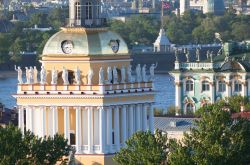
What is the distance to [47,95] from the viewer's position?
4669 cm

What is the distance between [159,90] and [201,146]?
33237 millimetres

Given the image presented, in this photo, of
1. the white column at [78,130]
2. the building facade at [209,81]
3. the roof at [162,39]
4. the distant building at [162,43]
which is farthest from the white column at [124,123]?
the roof at [162,39]

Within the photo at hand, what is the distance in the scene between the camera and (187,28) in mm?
175000

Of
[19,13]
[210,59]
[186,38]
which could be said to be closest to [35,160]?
[210,59]

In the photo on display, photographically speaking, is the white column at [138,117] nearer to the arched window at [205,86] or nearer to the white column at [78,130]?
the white column at [78,130]

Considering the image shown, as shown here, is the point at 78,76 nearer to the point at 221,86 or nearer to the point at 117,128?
the point at 117,128

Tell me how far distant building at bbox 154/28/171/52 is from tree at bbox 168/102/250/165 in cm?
10877

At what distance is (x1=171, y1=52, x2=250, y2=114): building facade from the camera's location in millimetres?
81188

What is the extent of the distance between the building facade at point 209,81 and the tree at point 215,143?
33.0 meters

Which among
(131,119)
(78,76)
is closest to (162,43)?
(131,119)

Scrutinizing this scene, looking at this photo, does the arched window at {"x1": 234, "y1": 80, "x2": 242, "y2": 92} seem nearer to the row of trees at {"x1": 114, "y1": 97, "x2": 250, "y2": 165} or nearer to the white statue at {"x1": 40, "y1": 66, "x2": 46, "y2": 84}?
the row of trees at {"x1": 114, "y1": 97, "x2": 250, "y2": 165}

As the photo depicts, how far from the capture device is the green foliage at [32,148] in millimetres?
45188

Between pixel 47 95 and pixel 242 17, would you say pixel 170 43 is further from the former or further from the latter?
pixel 47 95

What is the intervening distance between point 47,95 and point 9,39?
11169cm
